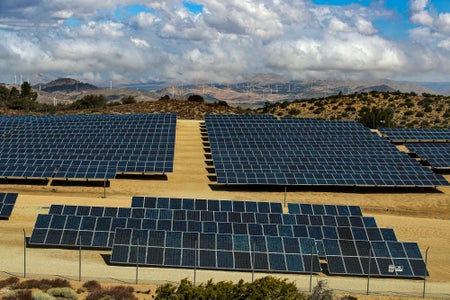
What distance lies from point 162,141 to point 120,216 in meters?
27.3

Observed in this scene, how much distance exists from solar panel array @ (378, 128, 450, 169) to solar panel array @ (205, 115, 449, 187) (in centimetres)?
343

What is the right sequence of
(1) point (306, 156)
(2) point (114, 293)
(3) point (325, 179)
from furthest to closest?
(1) point (306, 156) → (3) point (325, 179) → (2) point (114, 293)

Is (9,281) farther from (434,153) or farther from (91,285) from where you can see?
(434,153)

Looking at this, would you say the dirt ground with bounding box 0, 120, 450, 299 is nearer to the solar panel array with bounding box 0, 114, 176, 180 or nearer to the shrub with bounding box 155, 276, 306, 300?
the solar panel array with bounding box 0, 114, 176, 180

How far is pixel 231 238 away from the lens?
96.4 feet

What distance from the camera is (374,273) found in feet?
93.5

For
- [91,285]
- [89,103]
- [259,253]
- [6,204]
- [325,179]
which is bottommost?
[91,285]

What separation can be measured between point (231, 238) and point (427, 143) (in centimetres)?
4597

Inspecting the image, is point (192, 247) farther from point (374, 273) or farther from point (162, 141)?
point (162, 141)

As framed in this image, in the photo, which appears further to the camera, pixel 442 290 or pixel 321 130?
pixel 321 130

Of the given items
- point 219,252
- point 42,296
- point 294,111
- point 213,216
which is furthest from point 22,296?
point 294,111

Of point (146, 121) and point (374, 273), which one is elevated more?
point (146, 121)

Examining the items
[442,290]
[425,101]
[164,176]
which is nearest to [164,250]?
[442,290]

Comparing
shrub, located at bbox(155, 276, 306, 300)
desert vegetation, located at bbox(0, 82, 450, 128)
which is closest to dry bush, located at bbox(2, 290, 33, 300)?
shrub, located at bbox(155, 276, 306, 300)
